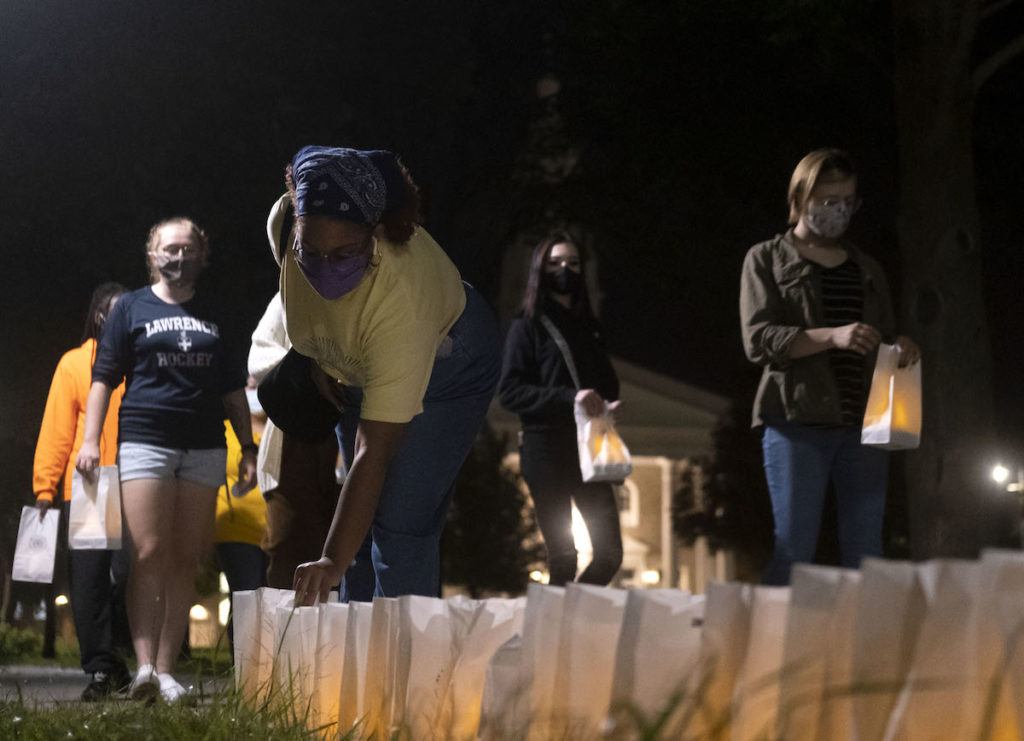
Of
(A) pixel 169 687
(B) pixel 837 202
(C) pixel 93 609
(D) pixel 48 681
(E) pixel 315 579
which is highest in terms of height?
(B) pixel 837 202

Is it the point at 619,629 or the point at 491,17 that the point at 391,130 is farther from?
the point at 619,629

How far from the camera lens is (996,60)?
41.9 feet

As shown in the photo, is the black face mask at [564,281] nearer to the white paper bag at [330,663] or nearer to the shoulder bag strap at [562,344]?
the shoulder bag strap at [562,344]

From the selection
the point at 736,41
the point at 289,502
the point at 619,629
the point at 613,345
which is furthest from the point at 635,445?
the point at 619,629

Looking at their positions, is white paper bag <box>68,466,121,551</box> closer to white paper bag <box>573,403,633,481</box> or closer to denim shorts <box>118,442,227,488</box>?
denim shorts <box>118,442,227,488</box>

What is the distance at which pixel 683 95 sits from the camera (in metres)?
14.8

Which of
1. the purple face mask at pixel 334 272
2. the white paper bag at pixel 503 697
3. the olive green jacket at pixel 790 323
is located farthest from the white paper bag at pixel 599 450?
the white paper bag at pixel 503 697

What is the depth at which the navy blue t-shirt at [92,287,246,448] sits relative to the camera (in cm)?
663

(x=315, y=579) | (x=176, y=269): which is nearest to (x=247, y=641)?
(x=315, y=579)

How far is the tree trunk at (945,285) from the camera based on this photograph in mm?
11445

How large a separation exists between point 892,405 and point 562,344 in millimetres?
2444

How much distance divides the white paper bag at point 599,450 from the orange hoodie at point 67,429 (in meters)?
2.20

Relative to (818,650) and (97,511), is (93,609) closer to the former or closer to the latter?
(97,511)

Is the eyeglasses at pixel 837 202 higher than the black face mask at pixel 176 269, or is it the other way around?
the eyeglasses at pixel 837 202
